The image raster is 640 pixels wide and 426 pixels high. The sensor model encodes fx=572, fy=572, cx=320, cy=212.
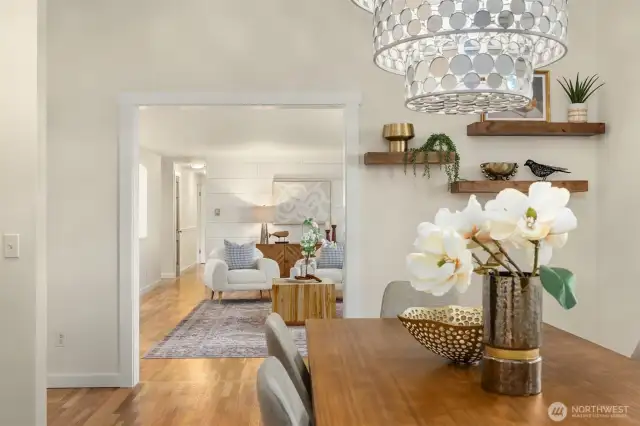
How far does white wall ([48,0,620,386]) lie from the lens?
13.3 ft

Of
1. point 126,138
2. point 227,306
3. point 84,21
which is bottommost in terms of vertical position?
point 227,306

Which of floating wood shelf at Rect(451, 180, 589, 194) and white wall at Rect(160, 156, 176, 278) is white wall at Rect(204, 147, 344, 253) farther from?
→ floating wood shelf at Rect(451, 180, 589, 194)

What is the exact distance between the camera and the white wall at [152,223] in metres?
9.42

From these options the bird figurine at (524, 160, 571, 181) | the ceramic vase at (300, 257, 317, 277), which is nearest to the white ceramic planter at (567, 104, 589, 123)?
the bird figurine at (524, 160, 571, 181)

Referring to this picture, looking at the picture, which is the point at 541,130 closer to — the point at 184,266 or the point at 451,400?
the point at 451,400

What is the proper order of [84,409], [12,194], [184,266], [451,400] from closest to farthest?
[451,400] → [12,194] → [84,409] → [184,266]

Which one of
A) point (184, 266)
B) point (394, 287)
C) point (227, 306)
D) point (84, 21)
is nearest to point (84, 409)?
point (394, 287)

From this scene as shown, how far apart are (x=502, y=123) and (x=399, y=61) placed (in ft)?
6.85

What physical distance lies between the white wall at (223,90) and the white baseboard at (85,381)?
48mm

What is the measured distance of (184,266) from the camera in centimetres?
1304

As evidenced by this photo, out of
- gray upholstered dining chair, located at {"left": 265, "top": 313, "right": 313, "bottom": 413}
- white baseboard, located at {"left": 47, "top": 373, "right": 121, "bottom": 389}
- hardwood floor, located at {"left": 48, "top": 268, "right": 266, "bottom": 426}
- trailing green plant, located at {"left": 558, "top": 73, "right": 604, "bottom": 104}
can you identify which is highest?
trailing green plant, located at {"left": 558, "top": 73, "right": 604, "bottom": 104}

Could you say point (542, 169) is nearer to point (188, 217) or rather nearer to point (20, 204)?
point (20, 204)

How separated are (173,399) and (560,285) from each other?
3.10 metres

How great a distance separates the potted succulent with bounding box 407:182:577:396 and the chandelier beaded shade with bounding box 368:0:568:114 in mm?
520
